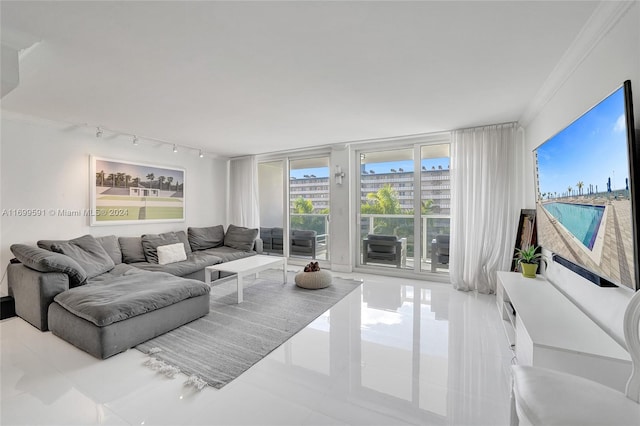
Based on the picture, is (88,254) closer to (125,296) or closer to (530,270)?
(125,296)

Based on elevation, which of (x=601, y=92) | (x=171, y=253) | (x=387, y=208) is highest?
(x=601, y=92)

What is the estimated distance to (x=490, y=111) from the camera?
3318 millimetres

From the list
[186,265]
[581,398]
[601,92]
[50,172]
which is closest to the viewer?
[581,398]

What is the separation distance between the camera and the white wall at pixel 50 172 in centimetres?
327

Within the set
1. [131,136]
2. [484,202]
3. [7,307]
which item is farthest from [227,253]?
[484,202]

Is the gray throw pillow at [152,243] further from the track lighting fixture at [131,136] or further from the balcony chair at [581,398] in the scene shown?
the balcony chair at [581,398]

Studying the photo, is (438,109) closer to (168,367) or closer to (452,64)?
(452,64)

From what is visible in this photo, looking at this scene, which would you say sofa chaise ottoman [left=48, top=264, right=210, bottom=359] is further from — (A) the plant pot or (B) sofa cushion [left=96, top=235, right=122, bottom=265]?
(A) the plant pot

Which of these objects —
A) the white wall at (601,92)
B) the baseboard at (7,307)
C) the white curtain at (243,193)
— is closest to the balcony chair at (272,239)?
the white curtain at (243,193)

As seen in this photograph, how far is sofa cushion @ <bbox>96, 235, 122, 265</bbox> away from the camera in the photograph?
12.7 feet

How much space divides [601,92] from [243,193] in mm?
5704

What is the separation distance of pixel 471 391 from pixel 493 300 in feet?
7.29

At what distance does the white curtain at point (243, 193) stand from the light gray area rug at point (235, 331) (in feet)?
7.24

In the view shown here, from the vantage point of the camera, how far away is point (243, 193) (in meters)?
6.18
